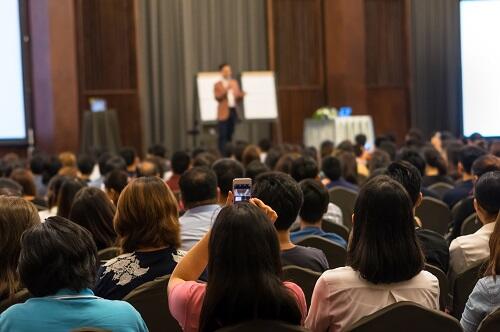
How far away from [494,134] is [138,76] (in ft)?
21.8

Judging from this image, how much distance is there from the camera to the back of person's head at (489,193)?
3.62 meters

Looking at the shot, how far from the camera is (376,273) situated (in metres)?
2.63

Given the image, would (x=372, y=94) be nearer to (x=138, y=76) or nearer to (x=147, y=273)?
(x=138, y=76)

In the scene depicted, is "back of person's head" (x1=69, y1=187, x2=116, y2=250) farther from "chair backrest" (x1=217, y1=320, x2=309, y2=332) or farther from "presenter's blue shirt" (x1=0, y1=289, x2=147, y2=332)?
"chair backrest" (x1=217, y1=320, x2=309, y2=332)

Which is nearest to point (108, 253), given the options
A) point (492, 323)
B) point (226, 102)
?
point (492, 323)

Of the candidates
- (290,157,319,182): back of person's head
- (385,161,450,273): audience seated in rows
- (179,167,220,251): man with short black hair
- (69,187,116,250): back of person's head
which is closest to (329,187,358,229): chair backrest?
(290,157,319,182): back of person's head

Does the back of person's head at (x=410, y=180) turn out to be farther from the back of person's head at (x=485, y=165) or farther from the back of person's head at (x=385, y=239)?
the back of person's head at (x=385, y=239)

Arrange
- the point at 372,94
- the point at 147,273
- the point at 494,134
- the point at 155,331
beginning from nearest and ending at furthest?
the point at 155,331 < the point at 147,273 < the point at 494,134 < the point at 372,94

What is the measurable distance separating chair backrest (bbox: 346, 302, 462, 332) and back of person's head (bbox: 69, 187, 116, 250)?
1906 millimetres

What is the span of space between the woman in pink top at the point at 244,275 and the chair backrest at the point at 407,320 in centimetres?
18

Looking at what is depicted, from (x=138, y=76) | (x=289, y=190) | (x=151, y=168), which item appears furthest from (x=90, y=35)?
(x=289, y=190)

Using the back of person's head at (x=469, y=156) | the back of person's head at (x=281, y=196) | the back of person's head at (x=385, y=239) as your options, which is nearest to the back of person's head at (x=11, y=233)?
the back of person's head at (x=281, y=196)

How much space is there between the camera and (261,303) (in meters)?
2.17

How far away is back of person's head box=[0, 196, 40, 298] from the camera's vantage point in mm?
2760
